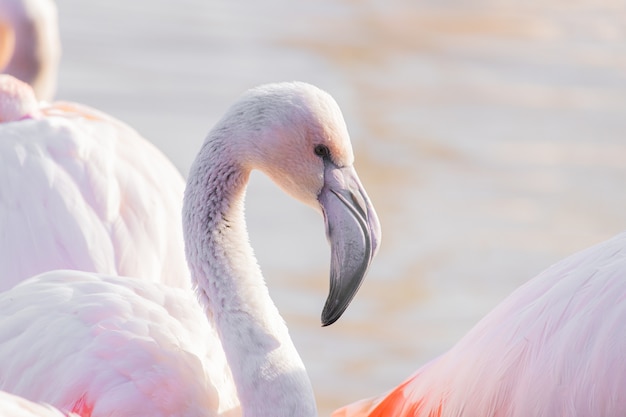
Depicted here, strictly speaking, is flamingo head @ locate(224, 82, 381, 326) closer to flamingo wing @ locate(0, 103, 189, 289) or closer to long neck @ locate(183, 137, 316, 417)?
long neck @ locate(183, 137, 316, 417)

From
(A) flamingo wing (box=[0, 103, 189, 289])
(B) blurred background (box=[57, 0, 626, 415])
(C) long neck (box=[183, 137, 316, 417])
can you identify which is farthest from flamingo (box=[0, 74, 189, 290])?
(B) blurred background (box=[57, 0, 626, 415])

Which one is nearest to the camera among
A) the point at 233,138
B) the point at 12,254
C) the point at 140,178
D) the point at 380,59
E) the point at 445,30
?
the point at 233,138

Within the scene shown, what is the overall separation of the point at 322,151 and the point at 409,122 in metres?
4.95

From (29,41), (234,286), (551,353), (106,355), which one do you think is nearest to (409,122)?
(29,41)

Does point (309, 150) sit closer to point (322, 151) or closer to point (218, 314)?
point (322, 151)

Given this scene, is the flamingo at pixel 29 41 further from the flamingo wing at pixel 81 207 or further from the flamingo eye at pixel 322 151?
the flamingo eye at pixel 322 151

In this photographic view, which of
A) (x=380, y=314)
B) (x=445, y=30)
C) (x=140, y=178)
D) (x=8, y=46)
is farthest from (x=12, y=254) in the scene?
(x=445, y=30)

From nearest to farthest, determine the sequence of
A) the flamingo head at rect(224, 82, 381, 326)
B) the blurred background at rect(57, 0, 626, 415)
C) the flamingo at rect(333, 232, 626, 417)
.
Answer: the flamingo at rect(333, 232, 626, 417) → the flamingo head at rect(224, 82, 381, 326) → the blurred background at rect(57, 0, 626, 415)

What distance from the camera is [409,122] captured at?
27.6 feet

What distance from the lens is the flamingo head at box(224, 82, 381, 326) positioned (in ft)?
11.3

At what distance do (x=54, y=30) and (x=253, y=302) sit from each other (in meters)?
2.55

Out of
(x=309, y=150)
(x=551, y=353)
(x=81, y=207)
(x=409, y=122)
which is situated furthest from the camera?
(x=409, y=122)

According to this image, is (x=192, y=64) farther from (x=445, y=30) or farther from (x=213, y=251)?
(x=213, y=251)

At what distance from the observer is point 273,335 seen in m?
3.59
